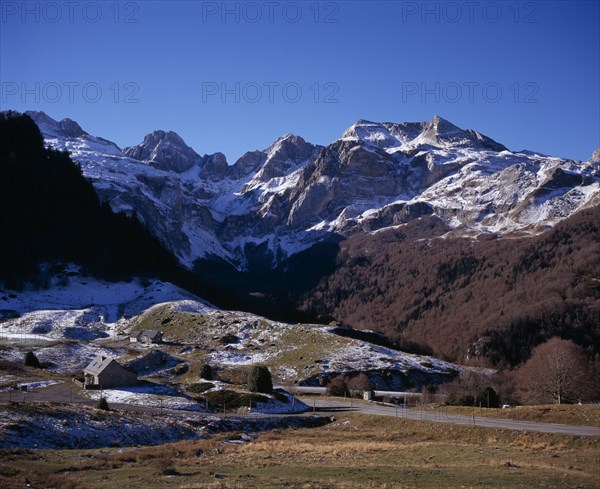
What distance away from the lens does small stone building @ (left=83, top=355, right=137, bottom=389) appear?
3044 inches

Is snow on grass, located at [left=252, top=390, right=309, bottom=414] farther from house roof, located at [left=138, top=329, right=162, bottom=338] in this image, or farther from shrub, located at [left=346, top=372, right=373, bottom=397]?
house roof, located at [left=138, top=329, right=162, bottom=338]

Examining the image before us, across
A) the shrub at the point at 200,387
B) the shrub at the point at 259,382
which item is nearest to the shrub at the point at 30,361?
the shrub at the point at 200,387

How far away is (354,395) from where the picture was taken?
304ft

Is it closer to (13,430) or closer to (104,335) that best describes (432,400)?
(13,430)

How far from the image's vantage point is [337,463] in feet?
116

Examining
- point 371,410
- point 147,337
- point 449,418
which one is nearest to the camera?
point 449,418

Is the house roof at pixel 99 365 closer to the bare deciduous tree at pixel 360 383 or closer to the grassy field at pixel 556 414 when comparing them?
the bare deciduous tree at pixel 360 383

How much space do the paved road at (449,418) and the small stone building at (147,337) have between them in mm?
58678

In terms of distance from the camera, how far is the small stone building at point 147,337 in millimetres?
132125

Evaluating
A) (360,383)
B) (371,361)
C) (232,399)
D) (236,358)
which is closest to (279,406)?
(232,399)

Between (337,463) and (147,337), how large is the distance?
104339 mm

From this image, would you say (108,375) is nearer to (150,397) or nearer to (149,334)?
(150,397)

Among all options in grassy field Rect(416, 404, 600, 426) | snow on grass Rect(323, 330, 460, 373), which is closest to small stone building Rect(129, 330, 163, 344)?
snow on grass Rect(323, 330, 460, 373)

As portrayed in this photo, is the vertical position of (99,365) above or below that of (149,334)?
below
